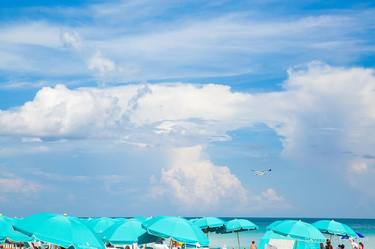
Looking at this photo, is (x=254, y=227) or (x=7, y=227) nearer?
(x=7, y=227)

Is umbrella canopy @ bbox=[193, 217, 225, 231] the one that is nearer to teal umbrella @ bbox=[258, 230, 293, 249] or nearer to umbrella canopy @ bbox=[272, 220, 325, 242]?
teal umbrella @ bbox=[258, 230, 293, 249]

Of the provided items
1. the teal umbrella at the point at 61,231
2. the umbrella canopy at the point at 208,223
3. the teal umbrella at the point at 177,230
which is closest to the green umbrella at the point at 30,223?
the teal umbrella at the point at 61,231

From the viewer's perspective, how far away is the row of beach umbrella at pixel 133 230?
14.3m

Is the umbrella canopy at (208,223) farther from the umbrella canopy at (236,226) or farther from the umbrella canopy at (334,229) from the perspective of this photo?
the umbrella canopy at (334,229)

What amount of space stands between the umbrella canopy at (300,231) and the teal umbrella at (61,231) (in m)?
10.9

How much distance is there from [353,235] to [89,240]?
1846 cm

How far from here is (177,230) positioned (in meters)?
18.6

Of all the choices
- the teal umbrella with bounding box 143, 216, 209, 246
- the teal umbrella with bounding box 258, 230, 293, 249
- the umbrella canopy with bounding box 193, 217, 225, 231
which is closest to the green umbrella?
the teal umbrella with bounding box 143, 216, 209, 246

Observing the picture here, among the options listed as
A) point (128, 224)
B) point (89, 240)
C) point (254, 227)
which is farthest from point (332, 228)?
point (89, 240)

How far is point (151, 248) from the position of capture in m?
27.8

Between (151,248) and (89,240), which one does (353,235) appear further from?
(89,240)

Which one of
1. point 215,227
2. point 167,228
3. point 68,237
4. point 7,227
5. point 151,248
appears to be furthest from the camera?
point 215,227

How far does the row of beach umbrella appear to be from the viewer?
46.9ft

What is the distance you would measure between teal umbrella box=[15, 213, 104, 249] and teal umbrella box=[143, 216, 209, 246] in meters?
4.19
